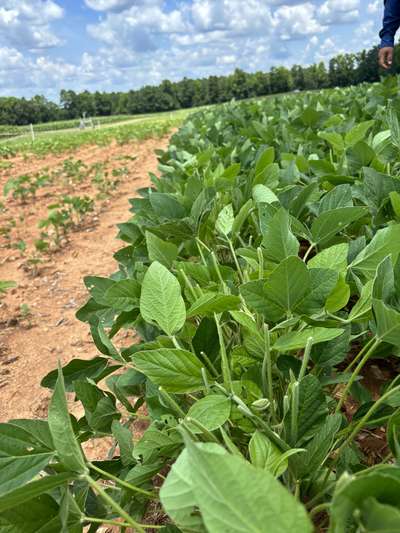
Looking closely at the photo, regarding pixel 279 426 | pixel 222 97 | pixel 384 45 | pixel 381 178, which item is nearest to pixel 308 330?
pixel 279 426

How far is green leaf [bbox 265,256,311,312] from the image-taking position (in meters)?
0.72

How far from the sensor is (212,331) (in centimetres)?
86

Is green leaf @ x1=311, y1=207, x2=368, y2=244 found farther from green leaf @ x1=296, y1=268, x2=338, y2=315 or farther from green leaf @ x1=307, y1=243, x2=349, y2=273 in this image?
green leaf @ x1=296, y1=268, x2=338, y2=315

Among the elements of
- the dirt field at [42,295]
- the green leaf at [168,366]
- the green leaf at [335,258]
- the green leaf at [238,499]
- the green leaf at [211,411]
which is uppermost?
the green leaf at [335,258]

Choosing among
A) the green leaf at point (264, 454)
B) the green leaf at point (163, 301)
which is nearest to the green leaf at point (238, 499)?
the green leaf at point (264, 454)

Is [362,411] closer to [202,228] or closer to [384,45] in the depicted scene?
[202,228]

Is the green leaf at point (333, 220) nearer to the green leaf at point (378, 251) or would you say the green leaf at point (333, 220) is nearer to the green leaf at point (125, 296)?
the green leaf at point (378, 251)

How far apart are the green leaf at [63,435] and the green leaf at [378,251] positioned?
1.93 feet

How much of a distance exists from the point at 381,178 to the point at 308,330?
0.63 meters

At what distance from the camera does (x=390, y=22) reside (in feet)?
13.3

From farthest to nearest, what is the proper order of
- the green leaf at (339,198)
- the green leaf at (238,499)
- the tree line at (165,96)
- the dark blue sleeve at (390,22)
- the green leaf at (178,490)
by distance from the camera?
the tree line at (165,96) → the dark blue sleeve at (390,22) → the green leaf at (339,198) → the green leaf at (178,490) → the green leaf at (238,499)

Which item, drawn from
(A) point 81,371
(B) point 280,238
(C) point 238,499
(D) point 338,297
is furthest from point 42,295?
(C) point 238,499

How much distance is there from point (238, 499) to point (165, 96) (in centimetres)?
7982

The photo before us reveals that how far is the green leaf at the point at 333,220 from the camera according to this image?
0.99 m
